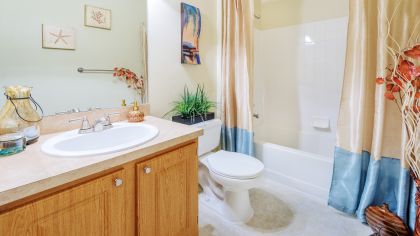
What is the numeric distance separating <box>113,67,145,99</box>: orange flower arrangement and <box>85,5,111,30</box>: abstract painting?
0.28m

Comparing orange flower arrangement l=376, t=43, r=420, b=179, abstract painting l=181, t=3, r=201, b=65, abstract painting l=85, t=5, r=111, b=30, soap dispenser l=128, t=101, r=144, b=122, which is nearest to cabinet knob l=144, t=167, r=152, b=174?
soap dispenser l=128, t=101, r=144, b=122

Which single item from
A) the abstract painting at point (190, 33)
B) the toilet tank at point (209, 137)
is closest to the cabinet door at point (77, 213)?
the toilet tank at point (209, 137)

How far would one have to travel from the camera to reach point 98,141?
1213mm

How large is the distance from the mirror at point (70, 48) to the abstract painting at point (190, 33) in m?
0.41

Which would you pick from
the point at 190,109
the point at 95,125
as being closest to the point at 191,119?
the point at 190,109

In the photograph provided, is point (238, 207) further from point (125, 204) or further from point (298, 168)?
point (125, 204)

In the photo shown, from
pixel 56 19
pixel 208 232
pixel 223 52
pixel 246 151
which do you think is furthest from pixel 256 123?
pixel 56 19

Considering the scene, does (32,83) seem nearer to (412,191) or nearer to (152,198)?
(152,198)

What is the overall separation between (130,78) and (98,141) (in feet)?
1.79

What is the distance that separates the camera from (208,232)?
4.99ft

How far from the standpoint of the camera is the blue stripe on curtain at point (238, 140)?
2.11m

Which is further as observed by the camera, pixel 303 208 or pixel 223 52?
pixel 223 52

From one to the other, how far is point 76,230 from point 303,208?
163cm

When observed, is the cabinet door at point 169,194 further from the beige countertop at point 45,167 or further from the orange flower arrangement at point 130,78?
the orange flower arrangement at point 130,78
